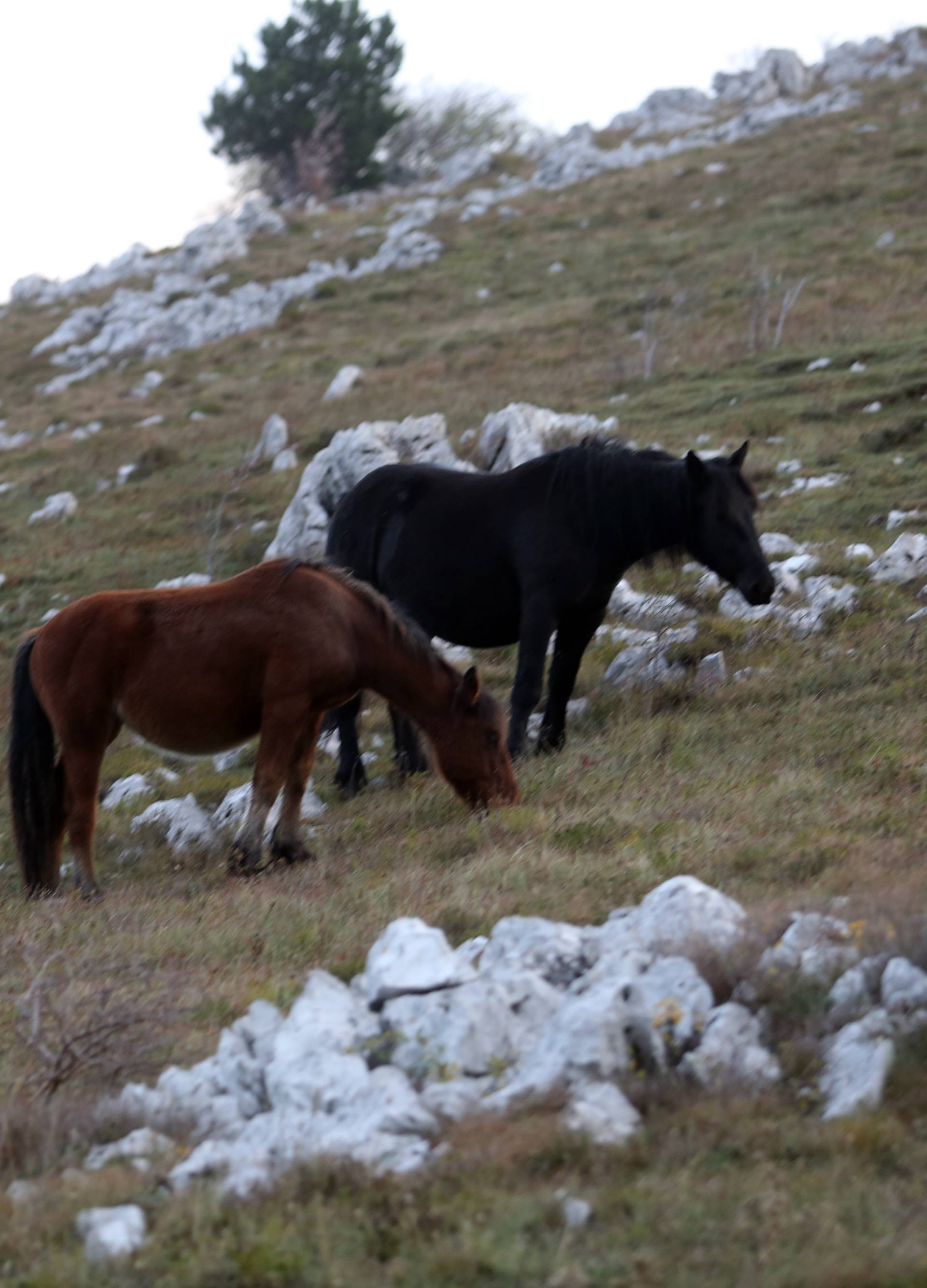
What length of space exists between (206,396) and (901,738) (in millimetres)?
21381

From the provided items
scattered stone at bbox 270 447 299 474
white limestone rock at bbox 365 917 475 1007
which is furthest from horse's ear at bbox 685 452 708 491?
scattered stone at bbox 270 447 299 474

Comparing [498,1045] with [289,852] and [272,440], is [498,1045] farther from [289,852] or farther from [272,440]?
[272,440]

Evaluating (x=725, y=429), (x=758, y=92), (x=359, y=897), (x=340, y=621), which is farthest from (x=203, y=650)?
(x=758, y=92)

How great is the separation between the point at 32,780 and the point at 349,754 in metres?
2.38

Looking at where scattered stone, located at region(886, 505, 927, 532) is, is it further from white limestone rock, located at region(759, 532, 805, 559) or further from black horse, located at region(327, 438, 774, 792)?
black horse, located at region(327, 438, 774, 792)

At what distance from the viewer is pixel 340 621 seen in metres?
7.35

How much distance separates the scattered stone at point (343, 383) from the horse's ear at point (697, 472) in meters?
15.3

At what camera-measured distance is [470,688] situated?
24.4 feet

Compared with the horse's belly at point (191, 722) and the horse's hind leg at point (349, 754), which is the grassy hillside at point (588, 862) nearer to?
the horse's hind leg at point (349, 754)

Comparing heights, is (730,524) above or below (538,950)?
above

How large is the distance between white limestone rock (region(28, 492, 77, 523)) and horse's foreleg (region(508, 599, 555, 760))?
1267 centimetres

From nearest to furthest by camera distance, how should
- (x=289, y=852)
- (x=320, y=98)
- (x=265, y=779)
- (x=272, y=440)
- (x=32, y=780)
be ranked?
1. (x=265, y=779)
2. (x=289, y=852)
3. (x=32, y=780)
4. (x=272, y=440)
5. (x=320, y=98)

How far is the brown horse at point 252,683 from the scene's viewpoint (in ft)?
23.8

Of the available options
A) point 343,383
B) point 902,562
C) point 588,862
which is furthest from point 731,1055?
point 343,383
